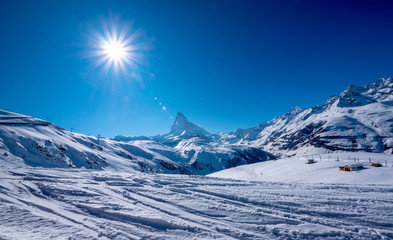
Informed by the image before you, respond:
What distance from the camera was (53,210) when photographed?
26.4 feet

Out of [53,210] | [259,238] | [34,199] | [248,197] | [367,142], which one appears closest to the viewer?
[259,238]

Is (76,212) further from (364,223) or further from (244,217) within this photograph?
(364,223)

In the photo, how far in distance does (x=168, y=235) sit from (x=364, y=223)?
28.1 ft

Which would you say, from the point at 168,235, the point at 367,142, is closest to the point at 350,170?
the point at 168,235

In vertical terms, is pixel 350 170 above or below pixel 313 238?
above

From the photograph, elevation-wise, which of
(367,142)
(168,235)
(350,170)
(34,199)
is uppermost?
(367,142)

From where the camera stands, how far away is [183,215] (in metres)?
8.68

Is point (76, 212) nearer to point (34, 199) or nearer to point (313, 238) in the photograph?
point (34, 199)

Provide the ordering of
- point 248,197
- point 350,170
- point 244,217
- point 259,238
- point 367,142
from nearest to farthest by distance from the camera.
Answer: point 259,238 < point 244,217 < point 248,197 < point 350,170 < point 367,142

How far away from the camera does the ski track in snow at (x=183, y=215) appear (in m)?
6.67

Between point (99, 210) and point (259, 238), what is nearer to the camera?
point (259, 238)

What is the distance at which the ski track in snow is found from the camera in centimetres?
667

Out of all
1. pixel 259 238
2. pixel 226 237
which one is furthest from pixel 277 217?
pixel 226 237

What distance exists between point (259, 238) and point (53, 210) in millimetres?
8653
